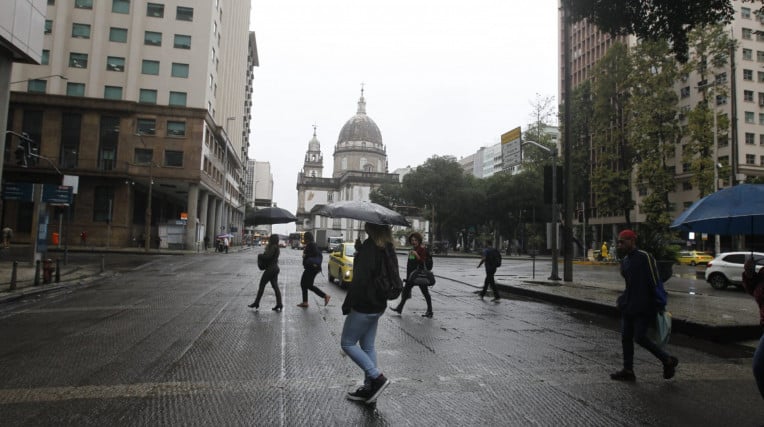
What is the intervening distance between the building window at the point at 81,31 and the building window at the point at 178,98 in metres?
8.38

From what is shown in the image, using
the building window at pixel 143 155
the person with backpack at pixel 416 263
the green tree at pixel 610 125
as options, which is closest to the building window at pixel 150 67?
the building window at pixel 143 155

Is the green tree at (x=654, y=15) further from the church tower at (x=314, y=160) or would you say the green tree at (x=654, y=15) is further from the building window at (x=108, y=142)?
the church tower at (x=314, y=160)

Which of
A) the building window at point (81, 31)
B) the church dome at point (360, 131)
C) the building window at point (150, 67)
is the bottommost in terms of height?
the building window at point (150, 67)

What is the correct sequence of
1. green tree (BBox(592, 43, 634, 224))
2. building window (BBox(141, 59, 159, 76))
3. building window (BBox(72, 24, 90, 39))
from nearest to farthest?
1. building window (BBox(72, 24, 90, 39))
2. building window (BBox(141, 59, 159, 76))
3. green tree (BBox(592, 43, 634, 224))

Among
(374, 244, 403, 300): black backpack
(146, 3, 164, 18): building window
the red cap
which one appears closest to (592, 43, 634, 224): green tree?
(146, 3, 164, 18): building window

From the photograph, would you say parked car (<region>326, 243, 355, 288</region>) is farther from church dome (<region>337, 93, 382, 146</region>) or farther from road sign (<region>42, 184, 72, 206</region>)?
church dome (<region>337, 93, 382, 146</region>)

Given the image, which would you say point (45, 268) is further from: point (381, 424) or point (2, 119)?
point (381, 424)

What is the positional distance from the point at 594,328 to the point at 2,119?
19972mm


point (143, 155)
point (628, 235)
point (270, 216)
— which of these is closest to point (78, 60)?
point (143, 155)

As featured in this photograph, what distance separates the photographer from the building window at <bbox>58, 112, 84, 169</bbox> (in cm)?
4119

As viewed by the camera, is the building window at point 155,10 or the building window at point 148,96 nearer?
the building window at point 148,96

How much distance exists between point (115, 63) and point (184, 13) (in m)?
7.45

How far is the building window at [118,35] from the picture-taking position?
43.0 metres

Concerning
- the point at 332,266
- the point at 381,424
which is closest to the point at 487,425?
the point at 381,424
